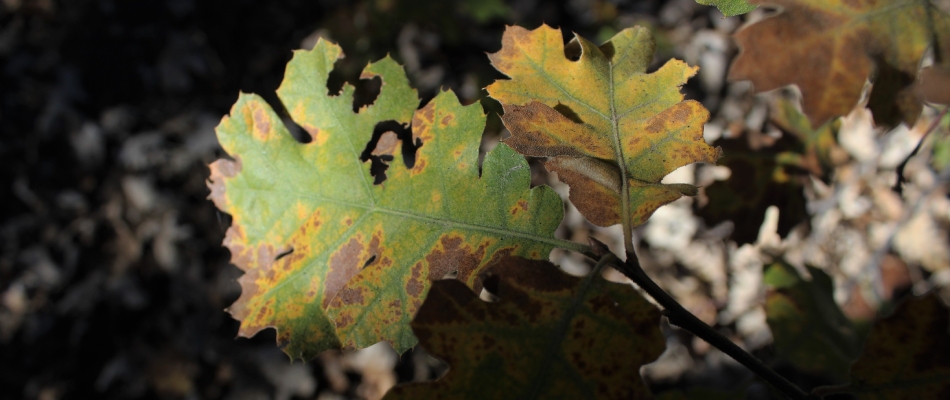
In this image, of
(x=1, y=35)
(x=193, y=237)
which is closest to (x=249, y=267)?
(x=193, y=237)

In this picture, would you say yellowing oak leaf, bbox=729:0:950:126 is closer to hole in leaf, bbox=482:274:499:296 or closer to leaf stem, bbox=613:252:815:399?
leaf stem, bbox=613:252:815:399

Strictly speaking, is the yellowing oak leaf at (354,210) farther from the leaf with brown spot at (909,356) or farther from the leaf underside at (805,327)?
the leaf underside at (805,327)

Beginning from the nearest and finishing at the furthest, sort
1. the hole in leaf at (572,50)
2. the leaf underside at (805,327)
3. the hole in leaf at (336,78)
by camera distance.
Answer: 1. the hole in leaf at (572,50)
2. the leaf underside at (805,327)
3. the hole in leaf at (336,78)

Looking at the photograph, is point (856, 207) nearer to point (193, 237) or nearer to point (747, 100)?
point (747, 100)

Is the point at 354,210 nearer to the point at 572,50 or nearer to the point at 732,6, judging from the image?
the point at 572,50

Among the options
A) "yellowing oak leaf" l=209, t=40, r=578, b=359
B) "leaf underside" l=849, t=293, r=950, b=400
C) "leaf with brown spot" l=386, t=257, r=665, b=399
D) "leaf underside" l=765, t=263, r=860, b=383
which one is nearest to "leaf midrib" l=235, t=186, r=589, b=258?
"yellowing oak leaf" l=209, t=40, r=578, b=359

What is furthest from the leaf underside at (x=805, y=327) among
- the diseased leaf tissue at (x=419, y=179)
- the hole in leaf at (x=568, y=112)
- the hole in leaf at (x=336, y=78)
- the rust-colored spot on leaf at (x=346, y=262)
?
the hole in leaf at (x=336, y=78)

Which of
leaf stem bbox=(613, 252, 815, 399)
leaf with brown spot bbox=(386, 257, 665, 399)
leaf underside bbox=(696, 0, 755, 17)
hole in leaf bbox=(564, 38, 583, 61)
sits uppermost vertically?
leaf underside bbox=(696, 0, 755, 17)

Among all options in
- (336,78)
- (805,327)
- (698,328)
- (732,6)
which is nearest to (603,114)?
(732,6)
